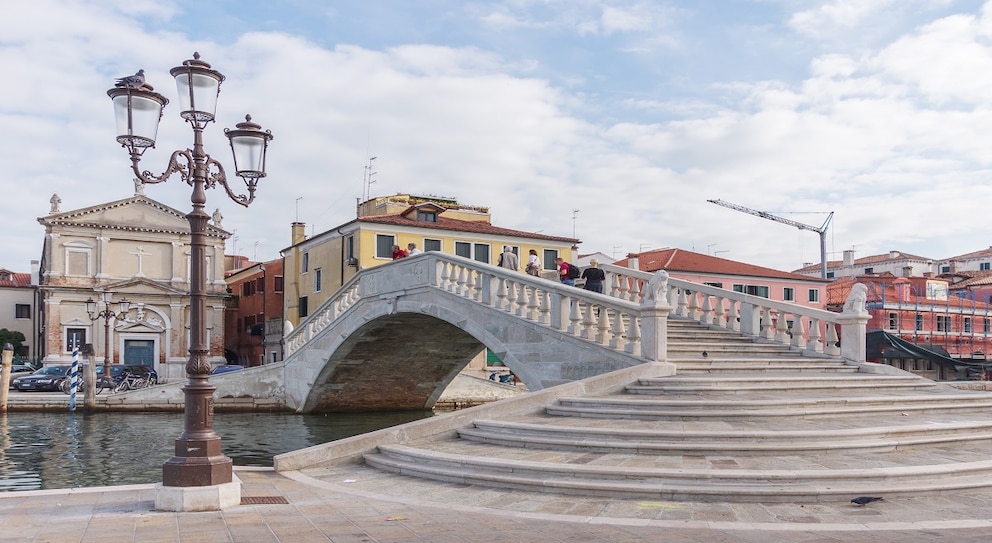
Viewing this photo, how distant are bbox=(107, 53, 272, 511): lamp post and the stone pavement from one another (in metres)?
0.21

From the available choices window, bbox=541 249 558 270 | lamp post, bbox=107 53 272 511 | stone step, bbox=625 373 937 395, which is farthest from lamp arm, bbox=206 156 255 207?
window, bbox=541 249 558 270

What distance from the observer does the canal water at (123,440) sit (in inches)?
502

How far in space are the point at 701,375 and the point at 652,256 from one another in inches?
1440

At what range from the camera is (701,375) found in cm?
1127

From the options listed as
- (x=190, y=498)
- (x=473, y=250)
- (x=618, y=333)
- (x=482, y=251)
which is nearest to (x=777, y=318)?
(x=618, y=333)

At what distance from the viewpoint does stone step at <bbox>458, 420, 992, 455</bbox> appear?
8.11 meters

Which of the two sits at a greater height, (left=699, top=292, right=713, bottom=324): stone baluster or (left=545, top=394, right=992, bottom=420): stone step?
(left=699, top=292, right=713, bottom=324): stone baluster

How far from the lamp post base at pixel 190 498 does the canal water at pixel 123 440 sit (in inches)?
222

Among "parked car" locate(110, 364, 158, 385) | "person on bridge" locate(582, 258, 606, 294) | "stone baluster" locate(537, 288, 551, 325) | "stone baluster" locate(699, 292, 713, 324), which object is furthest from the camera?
"parked car" locate(110, 364, 158, 385)

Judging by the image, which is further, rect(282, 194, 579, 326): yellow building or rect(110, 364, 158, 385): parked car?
rect(282, 194, 579, 326): yellow building

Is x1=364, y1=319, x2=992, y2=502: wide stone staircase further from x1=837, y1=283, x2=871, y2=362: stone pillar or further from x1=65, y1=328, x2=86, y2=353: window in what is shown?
x1=65, y1=328, x2=86, y2=353: window

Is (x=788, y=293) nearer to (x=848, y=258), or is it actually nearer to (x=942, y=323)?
(x=942, y=323)

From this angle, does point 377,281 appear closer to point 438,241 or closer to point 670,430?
point 670,430

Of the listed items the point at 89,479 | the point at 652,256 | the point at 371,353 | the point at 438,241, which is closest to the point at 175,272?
the point at 438,241
